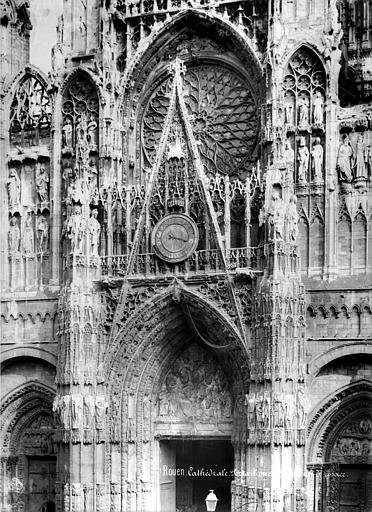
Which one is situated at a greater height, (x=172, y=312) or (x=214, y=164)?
(x=214, y=164)

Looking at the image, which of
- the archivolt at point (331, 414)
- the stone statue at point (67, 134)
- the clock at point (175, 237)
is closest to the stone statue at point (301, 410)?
the archivolt at point (331, 414)

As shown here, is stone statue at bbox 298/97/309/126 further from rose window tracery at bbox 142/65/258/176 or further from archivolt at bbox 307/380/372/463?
archivolt at bbox 307/380/372/463

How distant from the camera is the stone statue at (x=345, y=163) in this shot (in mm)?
29344

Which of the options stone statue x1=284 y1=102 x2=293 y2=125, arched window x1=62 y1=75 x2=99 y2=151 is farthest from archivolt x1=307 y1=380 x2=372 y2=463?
arched window x1=62 y1=75 x2=99 y2=151

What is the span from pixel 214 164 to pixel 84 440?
8.50 meters

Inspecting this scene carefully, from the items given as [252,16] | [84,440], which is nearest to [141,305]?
[84,440]

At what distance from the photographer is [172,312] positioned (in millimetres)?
30062

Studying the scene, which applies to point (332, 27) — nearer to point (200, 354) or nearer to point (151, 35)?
point (151, 35)

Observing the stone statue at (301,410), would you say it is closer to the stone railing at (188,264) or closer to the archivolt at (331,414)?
the archivolt at (331,414)

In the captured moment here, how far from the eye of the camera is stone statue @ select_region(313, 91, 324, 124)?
29.6m

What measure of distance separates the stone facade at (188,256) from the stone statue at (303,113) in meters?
0.06

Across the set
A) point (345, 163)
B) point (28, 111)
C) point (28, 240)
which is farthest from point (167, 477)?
point (28, 111)

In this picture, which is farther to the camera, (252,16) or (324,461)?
(252,16)

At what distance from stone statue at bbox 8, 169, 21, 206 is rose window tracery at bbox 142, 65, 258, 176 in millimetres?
3883
